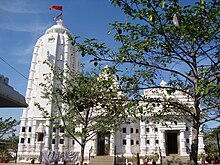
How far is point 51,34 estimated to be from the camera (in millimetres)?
37781

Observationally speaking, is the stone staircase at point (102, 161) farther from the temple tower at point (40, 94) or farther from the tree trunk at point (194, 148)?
the tree trunk at point (194, 148)

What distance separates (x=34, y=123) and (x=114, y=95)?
28.3 metres

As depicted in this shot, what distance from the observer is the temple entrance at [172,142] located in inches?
1102

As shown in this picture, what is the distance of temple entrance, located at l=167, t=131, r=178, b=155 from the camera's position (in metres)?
28.0

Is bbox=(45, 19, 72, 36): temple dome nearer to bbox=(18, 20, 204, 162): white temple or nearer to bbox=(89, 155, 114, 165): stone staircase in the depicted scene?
bbox=(18, 20, 204, 162): white temple

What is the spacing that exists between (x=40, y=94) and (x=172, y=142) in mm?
19366

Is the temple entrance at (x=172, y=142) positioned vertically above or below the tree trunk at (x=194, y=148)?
below

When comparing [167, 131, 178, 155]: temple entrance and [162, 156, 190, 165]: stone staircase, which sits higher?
[167, 131, 178, 155]: temple entrance

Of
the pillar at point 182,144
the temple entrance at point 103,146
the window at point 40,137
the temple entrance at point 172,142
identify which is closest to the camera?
the pillar at point 182,144

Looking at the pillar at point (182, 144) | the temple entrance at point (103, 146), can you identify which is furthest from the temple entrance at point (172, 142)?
the temple entrance at point (103, 146)

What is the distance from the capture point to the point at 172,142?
92.9 ft

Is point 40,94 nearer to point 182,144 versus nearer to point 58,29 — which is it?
point 58,29

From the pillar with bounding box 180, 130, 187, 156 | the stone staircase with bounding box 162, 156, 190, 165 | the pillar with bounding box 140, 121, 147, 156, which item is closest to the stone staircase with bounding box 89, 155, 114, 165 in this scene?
the stone staircase with bounding box 162, 156, 190, 165

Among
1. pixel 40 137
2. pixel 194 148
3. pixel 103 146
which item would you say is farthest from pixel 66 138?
pixel 194 148
